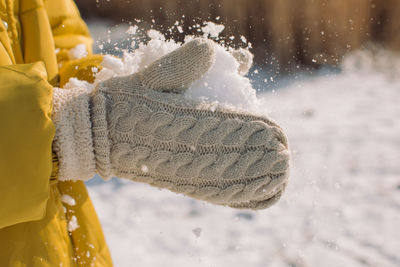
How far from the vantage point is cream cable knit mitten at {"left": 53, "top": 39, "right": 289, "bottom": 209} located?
77cm

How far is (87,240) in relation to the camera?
0.89 metres

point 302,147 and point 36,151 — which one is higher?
point 36,151

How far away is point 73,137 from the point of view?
73cm

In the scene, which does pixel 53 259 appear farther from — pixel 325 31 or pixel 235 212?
pixel 325 31

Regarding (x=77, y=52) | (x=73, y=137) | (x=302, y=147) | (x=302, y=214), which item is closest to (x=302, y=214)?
(x=302, y=214)

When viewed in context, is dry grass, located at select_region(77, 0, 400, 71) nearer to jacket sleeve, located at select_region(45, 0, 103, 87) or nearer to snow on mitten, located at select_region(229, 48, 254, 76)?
jacket sleeve, located at select_region(45, 0, 103, 87)

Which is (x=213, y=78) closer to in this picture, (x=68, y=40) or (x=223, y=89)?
(x=223, y=89)

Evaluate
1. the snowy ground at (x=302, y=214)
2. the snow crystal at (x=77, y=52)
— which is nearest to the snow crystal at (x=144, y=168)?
the snow crystal at (x=77, y=52)

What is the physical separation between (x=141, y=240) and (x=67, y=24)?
1377 mm

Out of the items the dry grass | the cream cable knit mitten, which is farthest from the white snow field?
the cream cable knit mitten

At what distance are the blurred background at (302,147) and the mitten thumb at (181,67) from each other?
19cm

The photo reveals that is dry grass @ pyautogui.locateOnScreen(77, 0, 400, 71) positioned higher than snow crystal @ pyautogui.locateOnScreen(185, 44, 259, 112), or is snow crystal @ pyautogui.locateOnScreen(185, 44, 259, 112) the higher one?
snow crystal @ pyautogui.locateOnScreen(185, 44, 259, 112)

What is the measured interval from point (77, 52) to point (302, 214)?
75.5 inches

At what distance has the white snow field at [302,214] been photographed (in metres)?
2.09
